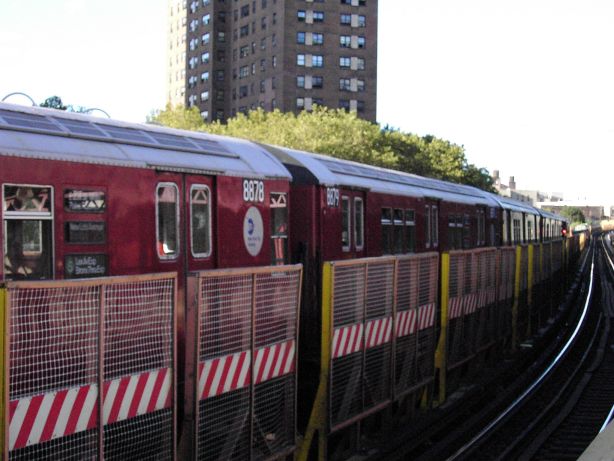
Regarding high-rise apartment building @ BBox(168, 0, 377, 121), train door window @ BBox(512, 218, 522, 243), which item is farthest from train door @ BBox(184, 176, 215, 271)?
high-rise apartment building @ BBox(168, 0, 377, 121)

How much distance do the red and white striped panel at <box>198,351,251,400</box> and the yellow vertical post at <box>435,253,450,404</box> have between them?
6239 millimetres

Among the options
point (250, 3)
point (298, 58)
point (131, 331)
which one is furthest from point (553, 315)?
point (250, 3)

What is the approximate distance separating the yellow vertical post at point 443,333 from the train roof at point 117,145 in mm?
3229

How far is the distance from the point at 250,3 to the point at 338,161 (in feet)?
260

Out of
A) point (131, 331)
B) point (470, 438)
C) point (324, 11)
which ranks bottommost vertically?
point (470, 438)

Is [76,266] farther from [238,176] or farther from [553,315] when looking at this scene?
[553,315]

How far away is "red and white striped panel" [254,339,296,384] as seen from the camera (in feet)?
24.8

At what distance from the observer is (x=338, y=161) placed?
14.8 metres

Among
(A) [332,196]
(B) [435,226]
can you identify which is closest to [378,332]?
(A) [332,196]

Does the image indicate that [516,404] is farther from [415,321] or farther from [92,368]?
[92,368]

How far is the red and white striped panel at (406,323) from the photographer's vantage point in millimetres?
10938

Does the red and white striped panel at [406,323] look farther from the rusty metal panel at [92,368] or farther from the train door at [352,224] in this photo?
the rusty metal panel at [92,368]

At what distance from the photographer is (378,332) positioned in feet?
33.3

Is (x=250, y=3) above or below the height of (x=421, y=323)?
above
